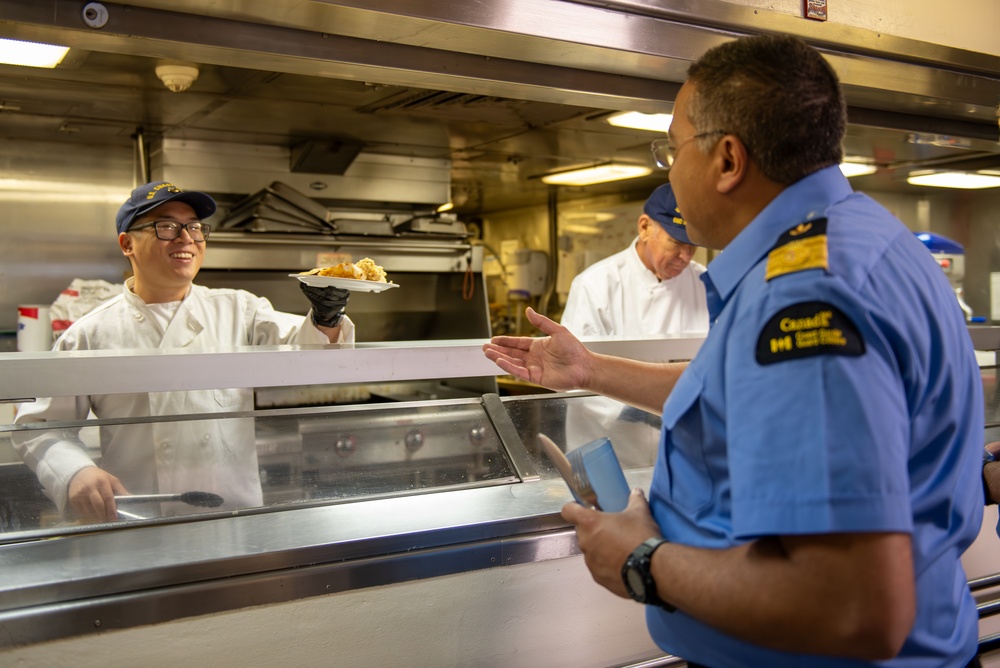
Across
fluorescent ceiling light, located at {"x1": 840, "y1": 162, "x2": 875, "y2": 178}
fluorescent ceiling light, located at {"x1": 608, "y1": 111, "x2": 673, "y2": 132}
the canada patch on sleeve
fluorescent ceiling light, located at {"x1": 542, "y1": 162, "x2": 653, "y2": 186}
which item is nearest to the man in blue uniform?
the canada patch on sleeve

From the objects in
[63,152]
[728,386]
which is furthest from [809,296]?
[63,152]

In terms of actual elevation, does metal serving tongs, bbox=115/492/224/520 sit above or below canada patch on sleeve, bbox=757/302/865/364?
below

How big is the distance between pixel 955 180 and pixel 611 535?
582 centimetres

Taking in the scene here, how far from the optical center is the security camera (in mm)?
3291

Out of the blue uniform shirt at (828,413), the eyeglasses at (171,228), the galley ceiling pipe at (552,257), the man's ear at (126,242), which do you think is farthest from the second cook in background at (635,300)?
the galley ceiling pipe at (552,257)

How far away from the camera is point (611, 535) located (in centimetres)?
106

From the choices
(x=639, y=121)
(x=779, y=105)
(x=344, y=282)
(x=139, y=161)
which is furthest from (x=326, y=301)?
(x=139, y=161)

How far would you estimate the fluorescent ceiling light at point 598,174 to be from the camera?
6.26 metres

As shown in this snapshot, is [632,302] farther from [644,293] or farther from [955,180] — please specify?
[955,180]

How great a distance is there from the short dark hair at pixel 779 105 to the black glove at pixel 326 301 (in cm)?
139

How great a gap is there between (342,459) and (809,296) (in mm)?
1318

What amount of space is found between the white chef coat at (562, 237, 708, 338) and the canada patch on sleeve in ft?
9.75

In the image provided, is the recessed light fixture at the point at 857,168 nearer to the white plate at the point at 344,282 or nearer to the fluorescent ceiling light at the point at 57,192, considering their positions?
the white plate at the point at 344,282

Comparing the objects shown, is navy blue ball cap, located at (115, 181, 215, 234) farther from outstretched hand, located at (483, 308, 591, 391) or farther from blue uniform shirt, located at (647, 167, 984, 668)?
blue uniform shirt, located at (647, 167, 984, 668)
